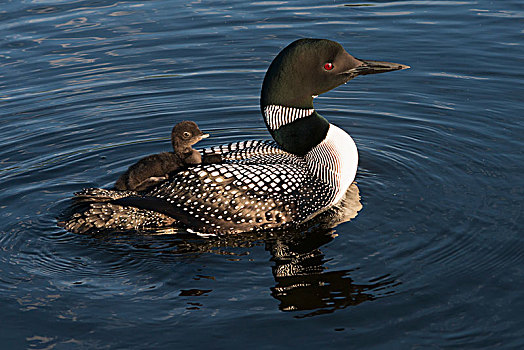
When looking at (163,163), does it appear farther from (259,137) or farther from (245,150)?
(259,137)

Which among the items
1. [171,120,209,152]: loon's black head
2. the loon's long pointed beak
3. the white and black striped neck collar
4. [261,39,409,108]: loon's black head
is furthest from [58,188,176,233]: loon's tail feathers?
the loon's long pointed beak

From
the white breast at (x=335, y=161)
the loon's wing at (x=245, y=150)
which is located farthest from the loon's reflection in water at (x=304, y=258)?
the loon's wing at (x=245, y=150)

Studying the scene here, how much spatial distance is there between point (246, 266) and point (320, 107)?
3.20 meters

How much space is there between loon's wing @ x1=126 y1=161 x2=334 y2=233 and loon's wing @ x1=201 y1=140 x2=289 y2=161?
329mm

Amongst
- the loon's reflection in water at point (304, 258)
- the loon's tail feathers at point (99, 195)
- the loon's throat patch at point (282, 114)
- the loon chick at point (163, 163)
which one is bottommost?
the loon's reflection in water at point (304, 258)

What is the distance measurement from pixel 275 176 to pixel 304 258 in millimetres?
644

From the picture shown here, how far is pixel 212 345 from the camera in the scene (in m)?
4.06

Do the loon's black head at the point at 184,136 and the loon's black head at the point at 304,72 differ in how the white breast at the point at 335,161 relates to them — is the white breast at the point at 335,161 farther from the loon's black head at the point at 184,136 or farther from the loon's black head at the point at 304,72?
the loon's black head at the point at 184,136

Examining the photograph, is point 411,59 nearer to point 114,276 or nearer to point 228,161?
point 228,161

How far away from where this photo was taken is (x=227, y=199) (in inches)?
205

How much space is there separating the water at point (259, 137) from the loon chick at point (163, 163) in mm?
439

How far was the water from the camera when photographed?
427cm

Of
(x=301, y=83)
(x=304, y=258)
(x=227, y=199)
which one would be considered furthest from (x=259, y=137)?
(x=304, y=258)

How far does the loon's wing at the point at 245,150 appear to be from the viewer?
224 inches
